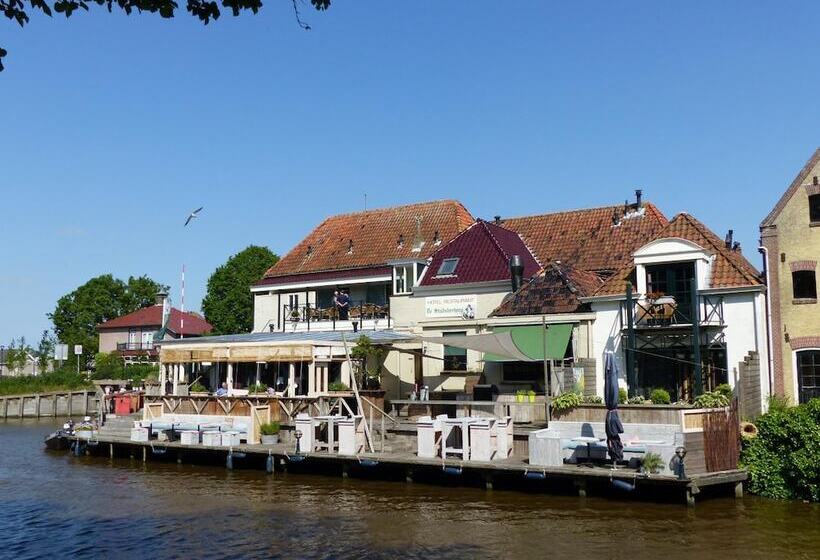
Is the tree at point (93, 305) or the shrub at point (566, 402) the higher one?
the tree at point (93, 305)

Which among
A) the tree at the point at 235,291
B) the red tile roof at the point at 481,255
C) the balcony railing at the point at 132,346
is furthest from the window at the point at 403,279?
the balcony railing at the point at 132,346

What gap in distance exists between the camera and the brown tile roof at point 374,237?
3894cm

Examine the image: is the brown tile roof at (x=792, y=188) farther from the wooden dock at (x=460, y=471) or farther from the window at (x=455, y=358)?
the window at (x=455, y=358)

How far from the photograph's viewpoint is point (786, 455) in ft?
67.4

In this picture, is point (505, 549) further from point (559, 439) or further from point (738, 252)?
point (738, 252)

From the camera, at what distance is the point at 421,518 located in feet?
63.4

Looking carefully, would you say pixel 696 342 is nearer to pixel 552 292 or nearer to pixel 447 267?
pixel 552 292

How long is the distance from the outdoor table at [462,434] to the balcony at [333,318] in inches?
465

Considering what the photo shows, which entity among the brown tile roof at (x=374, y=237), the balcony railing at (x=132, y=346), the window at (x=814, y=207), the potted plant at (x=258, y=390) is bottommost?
the potted plant at (x=258, y=390)

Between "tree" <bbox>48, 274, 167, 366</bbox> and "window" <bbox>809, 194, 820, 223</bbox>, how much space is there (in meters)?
76.6

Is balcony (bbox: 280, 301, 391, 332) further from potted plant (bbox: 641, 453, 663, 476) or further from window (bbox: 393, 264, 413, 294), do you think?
potted plant (bbox: 641, 453, 663, 476)

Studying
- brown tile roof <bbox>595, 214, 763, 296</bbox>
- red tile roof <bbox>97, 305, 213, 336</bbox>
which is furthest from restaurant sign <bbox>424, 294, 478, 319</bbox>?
red tile roof <bbox>97, 305, 213, 336</bbox>

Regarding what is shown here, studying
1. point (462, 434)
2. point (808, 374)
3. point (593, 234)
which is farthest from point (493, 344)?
point (593, 234)

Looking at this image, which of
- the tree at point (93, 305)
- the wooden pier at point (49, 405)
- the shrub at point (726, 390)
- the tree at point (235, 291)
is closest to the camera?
the shrub at point (726, 390)
